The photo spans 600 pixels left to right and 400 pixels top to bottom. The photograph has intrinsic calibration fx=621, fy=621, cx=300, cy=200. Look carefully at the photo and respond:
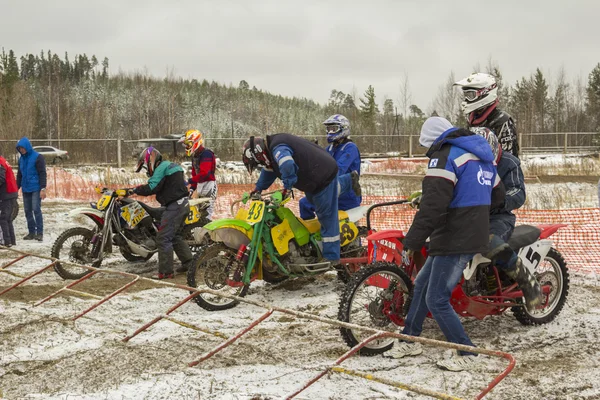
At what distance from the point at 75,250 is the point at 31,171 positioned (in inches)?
147

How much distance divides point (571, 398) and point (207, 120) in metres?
71.2

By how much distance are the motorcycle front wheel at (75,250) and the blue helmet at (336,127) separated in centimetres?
328

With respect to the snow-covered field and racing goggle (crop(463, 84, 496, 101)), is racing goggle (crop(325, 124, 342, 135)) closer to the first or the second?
the snow-covered field

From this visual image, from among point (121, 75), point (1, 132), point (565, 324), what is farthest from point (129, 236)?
point (121, 75)

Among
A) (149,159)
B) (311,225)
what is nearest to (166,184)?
(149,159)

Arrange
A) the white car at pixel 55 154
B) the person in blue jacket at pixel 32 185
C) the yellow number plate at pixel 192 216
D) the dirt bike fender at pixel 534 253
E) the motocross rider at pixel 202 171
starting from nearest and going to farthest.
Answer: the dirt bike fender at pixel 534 253
the yellow number plate at pixel 192 216
the motocross rider at pixel 202 171
the person in blue jacket at pixel 32 185
the white car at pixel 55 154

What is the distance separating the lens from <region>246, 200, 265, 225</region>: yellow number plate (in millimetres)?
6231

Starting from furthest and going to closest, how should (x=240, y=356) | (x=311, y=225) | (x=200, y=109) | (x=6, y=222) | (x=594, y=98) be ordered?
1. (x=200, y=109)
2. (x=594, y=98)
3. (x=6, y=222)
4. (x=311, y=225)
5. (x=240, y=356)

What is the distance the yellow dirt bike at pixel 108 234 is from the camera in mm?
7703

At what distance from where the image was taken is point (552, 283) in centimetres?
555

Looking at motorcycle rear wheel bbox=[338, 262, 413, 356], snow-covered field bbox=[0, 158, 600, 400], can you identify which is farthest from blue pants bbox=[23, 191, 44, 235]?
motorcycle rear wheel bbox=[338, 262, 413, 356]

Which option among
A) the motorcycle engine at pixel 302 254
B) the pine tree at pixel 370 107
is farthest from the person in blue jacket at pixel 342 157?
the pine tree at pixel 370 107

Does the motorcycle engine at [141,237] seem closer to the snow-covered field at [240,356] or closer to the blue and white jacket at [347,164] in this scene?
the snow-covered field at [240,356]

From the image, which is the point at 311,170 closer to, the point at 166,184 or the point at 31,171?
the point at 166,184
